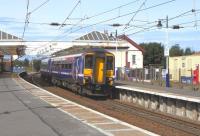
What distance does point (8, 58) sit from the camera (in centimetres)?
10519

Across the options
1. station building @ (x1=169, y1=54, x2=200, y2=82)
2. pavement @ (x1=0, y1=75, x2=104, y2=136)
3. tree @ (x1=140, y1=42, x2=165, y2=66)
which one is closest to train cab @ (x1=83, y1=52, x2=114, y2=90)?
pavement @ (x1=0, y1=75, x2=104, y2=136)

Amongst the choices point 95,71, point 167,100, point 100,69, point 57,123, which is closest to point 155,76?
point 100,69

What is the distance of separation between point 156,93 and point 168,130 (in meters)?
9.27

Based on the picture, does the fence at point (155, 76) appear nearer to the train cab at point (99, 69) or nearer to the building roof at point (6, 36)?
the train cab at point (99, 69)

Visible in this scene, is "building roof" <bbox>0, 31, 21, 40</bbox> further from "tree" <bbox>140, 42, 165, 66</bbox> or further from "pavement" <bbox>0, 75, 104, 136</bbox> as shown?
"pavement" <bbox>0, 75, 104, 136</bbox>

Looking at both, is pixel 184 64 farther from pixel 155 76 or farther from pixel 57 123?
pixel 57 123

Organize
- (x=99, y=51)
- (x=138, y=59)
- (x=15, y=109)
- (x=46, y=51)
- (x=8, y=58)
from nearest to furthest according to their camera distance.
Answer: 1. (x=15, y=109)
2. (x=99, y=51)
3. (x=138, y=59)
4. (x=46, y=51)
5. (x=8, y=58)

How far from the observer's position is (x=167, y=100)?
2606 cm

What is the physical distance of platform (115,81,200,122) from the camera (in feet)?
74.7

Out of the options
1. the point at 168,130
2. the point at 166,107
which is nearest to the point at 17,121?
the point at 168,130

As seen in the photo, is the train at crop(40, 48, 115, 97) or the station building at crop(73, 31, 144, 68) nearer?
the train at crop(40, 48, 115, 97)

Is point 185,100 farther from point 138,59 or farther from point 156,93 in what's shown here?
point 138,59

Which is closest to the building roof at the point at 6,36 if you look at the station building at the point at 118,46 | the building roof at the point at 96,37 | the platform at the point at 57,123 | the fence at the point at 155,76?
the station building at the point at 118,46

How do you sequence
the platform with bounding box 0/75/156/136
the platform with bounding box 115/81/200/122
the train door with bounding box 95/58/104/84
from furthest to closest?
the train door with bounding box 95/58/104/84 → the platform with bounding box 115/81/200/122 → the platform with bounding box 0/75/156/136
